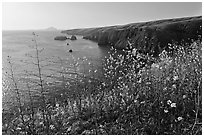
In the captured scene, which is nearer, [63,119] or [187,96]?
[187,96]

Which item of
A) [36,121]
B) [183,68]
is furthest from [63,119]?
[183,68]

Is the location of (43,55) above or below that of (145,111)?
below

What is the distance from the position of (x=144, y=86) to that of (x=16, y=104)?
5668 millimetres

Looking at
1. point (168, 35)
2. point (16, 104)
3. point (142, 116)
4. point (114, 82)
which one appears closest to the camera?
point (142, 116)

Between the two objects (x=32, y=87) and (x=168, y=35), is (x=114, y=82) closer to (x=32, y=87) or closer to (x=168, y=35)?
(x=32, y=87)

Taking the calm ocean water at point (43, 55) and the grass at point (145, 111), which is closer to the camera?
the grass at point (145, 111)

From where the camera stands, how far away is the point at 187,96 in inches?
238

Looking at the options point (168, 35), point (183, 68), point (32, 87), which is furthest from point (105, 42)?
point (183, 68)

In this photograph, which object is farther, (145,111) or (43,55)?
(43,55)

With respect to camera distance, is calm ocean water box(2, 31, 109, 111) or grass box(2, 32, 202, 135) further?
calm ocean water box(2, 31, 109, 111)

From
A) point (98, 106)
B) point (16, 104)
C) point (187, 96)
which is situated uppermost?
point (187, 96)

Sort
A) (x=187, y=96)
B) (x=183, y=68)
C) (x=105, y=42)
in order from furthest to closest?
1. (x=105, y=42)
2. (x=183, y=68)
3. (x=187, y=96)

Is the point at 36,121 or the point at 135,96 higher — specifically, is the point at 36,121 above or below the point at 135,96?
below

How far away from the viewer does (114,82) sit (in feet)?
30.9
